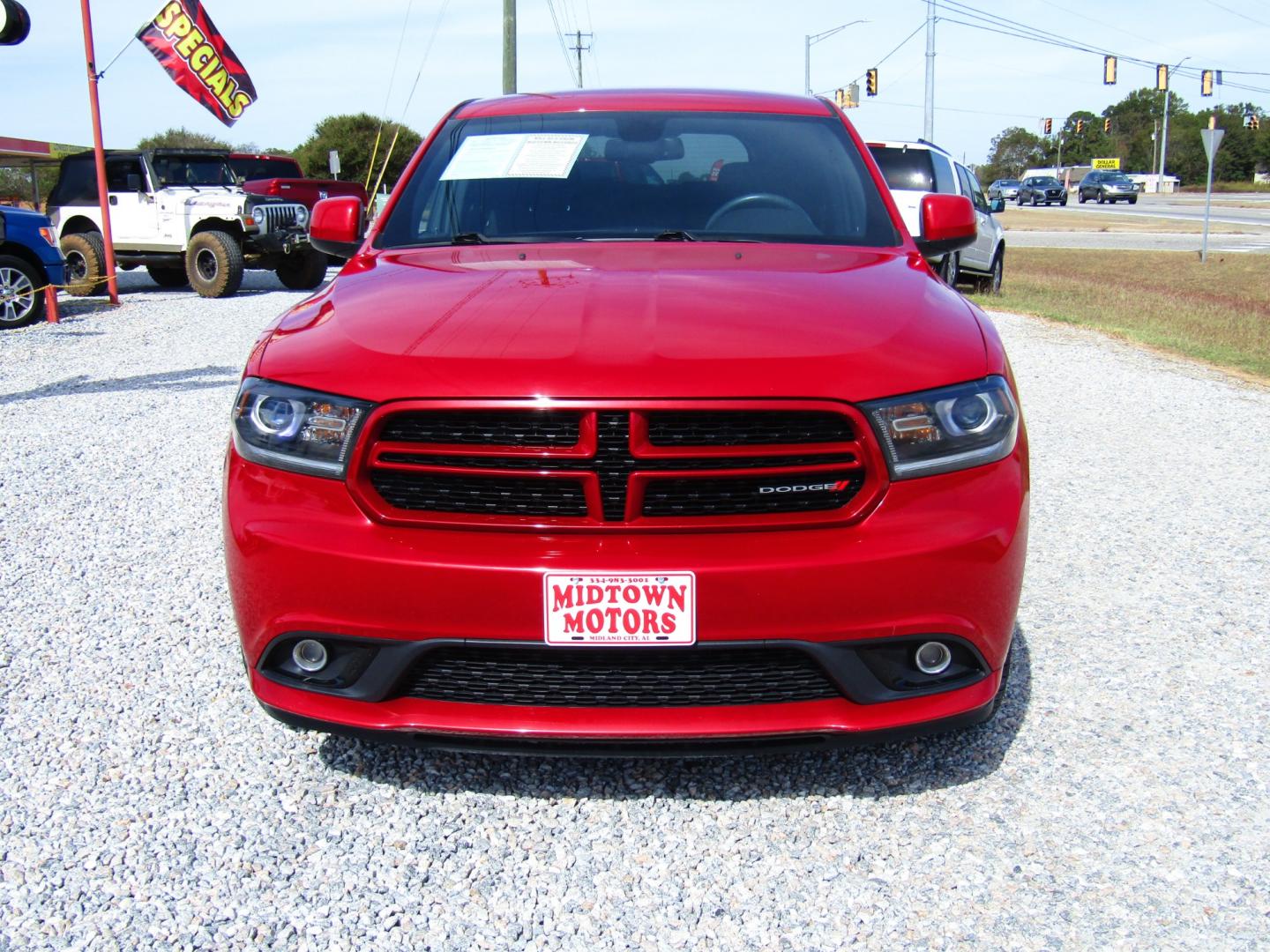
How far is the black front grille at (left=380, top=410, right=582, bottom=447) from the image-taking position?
2.37 metres

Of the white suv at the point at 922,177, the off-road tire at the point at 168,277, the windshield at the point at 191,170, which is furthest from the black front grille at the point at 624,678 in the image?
the off-road tire at the point at 168,277

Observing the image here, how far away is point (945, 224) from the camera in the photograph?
12.2ft

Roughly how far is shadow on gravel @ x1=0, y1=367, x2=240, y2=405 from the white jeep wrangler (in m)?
6.14

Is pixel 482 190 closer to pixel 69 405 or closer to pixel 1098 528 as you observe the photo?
pixel 1098 528

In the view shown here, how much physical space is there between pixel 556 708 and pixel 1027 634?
77.0 inches

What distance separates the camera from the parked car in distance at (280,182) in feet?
53.1

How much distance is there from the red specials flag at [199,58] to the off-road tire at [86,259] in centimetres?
233

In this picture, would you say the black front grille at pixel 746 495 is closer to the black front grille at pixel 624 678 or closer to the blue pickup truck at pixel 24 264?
the black front grille at pixel 624 678

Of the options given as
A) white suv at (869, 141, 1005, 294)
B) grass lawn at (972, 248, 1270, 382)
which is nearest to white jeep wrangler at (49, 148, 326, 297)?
white suv at (869, 141, 1005, 294)

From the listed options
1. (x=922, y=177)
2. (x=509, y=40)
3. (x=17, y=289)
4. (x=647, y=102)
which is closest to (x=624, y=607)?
(x=647, y=102)

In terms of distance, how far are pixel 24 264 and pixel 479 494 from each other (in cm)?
1206

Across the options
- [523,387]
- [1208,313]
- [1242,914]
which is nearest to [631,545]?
[523,387]

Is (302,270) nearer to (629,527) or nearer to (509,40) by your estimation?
(509,40)

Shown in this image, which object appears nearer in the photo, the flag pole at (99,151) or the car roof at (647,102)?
the car roof at (647,102)
